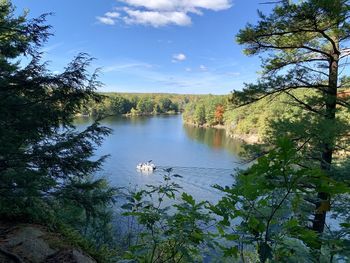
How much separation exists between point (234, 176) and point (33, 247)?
380cm

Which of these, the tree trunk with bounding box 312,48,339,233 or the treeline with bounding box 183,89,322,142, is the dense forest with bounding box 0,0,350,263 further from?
the treeline with bounding box 183,89,322,142

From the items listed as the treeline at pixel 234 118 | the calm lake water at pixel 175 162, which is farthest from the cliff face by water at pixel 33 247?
the treeline at pixel 234 118

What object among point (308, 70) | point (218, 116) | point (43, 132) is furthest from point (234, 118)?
point (43, 132)

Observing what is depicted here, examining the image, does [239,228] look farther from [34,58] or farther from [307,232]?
[34,58]

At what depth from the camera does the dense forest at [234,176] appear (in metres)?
1.11

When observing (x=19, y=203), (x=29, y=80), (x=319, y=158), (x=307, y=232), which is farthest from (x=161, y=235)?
(x=319, y=158)

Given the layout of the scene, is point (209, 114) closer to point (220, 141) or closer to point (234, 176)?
point (220, 141)

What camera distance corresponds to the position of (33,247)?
308 cm

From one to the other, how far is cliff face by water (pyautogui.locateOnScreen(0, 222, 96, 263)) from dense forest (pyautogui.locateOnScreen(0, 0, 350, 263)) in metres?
0.06

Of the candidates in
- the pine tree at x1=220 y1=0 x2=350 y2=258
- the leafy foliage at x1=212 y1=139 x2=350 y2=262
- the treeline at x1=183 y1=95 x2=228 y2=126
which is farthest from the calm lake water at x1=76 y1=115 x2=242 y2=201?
the treeline at x1=183 y1=95 x2=228 y2=126

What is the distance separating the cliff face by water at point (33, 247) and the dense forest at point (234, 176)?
0.21 feet

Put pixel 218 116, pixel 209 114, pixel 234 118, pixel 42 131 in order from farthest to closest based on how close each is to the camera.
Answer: pixel 209 114 → pixel 218 116 → pixel 234 118 → pixel 42 131

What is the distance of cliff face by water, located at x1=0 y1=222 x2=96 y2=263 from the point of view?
9.52ft

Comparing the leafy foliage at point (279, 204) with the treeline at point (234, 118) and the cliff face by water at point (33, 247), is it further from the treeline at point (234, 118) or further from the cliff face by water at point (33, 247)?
the treeline at point (234, 118)
